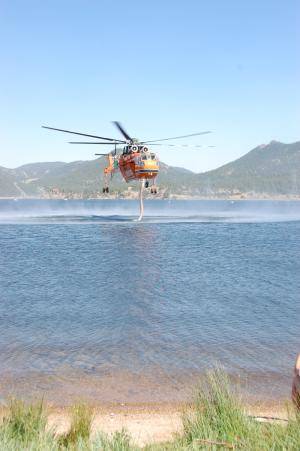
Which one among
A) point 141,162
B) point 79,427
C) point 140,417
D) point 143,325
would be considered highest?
point 141,162

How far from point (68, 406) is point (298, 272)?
2164cm

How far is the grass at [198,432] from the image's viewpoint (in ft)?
19.1

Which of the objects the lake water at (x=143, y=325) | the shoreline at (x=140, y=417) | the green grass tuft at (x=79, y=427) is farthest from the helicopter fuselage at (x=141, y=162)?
the green grass tuft at (x=79, y=427)

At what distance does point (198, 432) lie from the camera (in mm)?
6395

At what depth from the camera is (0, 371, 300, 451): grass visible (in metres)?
5.81

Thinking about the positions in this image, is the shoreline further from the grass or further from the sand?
the grass

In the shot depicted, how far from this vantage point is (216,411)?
22.2 feet

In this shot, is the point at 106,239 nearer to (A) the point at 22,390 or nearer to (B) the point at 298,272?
Result: (B) the point at 298,272

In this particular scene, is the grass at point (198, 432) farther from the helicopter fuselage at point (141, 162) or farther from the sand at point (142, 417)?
the helicopter fuselage at point (141, 162)

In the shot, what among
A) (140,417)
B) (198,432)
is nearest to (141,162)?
(140,417)

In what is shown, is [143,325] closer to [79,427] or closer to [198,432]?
[79,427]

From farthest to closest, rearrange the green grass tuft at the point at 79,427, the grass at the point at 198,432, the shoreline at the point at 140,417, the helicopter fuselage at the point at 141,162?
1. the helicopter fuselage at the point at 141,162
2. the shoreline at the point at 140,417
3. the green grass tuft at the point at 79,427
4. the grass at the point at 198,432

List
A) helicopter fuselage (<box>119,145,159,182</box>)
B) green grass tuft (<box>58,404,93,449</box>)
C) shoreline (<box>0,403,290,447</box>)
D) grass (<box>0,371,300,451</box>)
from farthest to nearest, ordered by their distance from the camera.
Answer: helicopter fuselage (<box>119,145,159,182</box>), shoreline (<box>0,403,290,447</box>), green grass tuft (<box>58,404,93,449</box>), grass (<box>0,371,300,451</box>)

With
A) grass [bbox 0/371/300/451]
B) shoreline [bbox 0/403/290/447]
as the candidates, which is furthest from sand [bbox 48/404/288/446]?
grass [bbox 0/371/300/451]
